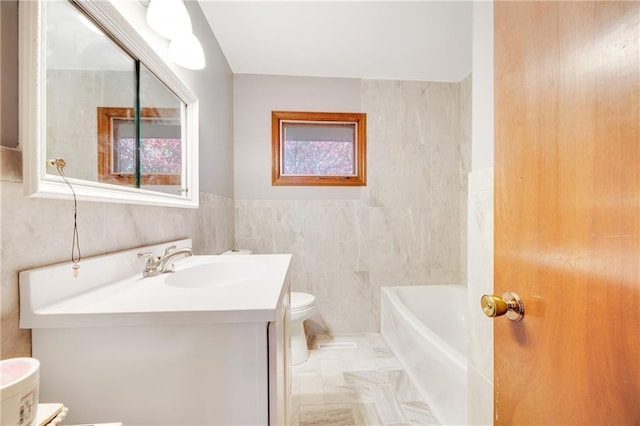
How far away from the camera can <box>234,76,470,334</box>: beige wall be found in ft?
7.80

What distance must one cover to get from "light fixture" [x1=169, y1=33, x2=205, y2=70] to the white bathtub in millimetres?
1983

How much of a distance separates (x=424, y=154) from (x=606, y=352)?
2279 millimetres

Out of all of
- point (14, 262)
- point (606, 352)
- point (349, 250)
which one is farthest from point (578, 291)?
point (349, 250)

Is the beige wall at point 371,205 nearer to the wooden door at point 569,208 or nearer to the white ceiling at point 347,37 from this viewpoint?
the white ceiling at point 347,37

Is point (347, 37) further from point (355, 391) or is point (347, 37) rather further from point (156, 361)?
point (355, 391)

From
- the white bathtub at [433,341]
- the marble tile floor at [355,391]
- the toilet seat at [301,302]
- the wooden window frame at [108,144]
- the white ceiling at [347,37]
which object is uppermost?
the white ceiling at [347,37]

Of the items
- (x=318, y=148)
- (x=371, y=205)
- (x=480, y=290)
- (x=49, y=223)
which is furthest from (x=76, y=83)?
(x=371, y=205)

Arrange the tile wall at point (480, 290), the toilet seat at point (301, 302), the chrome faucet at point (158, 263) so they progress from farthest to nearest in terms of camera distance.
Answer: the toilet seat at point (301, 302) → the chrome faucet at point (158, 263) → the tile wall at point (480, 290)

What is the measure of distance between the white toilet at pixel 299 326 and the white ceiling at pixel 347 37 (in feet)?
6.34

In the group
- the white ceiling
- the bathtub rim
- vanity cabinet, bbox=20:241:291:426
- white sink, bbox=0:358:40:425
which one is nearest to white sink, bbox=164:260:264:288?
vanity cabinet, bbox=20:241:291:426

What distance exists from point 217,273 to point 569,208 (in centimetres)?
116

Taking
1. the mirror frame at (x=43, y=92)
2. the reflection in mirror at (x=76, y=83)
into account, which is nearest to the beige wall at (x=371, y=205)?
the mirror frame at (x=43, y=92)

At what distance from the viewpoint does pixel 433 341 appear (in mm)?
1549

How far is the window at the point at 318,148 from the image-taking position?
94.3 inches
